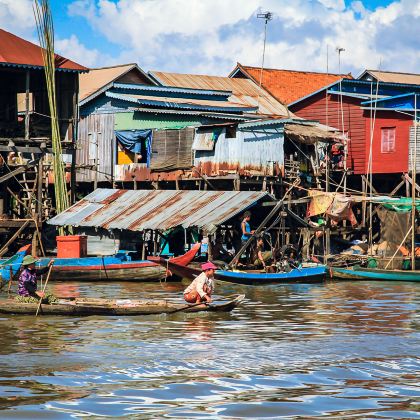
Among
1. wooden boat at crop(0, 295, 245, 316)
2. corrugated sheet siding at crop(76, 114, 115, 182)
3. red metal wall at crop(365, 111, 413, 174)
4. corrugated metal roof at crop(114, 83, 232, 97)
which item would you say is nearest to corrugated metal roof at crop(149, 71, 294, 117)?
corrugated metal roof at crop(114, 83, 232, 97)

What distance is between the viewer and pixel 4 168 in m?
32.7

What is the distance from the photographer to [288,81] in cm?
4500

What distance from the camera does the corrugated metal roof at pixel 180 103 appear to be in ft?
114

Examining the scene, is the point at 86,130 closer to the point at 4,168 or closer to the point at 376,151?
the point at 4,168

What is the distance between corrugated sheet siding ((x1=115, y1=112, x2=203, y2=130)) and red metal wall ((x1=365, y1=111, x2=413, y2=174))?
6637 millimetres

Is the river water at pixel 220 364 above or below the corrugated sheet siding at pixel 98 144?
below

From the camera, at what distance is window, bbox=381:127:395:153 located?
34.9 metres

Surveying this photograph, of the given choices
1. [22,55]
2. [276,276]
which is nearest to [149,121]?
[22,55]

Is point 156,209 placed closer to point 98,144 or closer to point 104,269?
point 104,269

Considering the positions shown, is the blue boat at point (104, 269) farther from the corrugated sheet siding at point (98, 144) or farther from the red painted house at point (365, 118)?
the red painted house at point (365, 118)

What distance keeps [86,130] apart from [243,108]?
6208 millimetres

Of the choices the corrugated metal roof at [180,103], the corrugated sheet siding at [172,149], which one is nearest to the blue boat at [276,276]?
the corrugated sheet siding at [172,149]

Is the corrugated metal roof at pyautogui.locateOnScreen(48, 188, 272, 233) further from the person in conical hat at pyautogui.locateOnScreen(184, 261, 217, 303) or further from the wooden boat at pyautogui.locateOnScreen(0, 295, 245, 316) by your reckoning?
the wooden boat at pyautogui.locateOnScreen(0, 295, 245, 316)

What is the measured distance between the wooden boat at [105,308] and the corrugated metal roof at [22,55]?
11.8 metres
